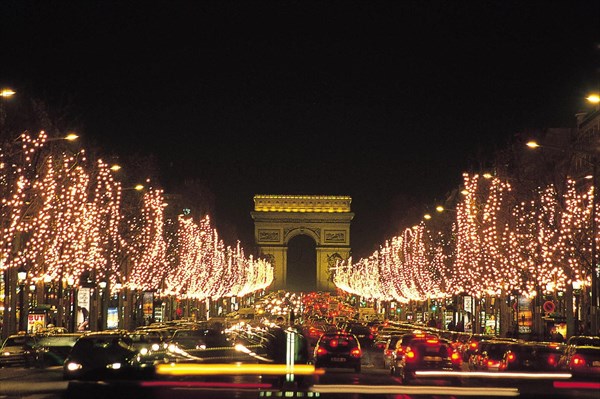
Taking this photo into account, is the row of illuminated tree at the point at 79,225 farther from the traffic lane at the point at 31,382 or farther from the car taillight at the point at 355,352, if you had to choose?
the car taillight at the point at 355,352

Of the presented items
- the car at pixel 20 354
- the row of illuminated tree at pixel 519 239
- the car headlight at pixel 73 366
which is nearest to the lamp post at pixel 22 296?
the car at pixel 20 354

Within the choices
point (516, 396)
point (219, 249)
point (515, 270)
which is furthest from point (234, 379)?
point (219, 249)

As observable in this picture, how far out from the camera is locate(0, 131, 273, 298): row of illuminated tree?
48969 mm

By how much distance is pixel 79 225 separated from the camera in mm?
58656

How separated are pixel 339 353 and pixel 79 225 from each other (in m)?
20.6

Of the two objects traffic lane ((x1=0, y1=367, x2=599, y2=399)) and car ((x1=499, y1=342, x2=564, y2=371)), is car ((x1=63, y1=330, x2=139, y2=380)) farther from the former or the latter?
traffic lane ((x1=0, y1=367, x2=599, y2=399))

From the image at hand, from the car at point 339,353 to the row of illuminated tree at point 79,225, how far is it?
40.6 feet

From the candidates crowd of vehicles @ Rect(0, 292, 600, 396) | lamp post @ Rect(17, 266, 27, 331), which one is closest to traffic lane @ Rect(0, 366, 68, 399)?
crowd of vehicles @ Rect(0, 292, 600, 396)

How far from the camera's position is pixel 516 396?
12.0 meters

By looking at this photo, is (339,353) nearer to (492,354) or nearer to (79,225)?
(492,354)

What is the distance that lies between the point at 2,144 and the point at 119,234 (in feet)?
87.3

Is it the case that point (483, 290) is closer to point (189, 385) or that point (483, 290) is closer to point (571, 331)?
point (571, 331)

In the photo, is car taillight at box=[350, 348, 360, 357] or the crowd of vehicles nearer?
the crowd of vehicles

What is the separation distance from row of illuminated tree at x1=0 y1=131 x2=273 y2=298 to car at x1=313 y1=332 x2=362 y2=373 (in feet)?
40.6
